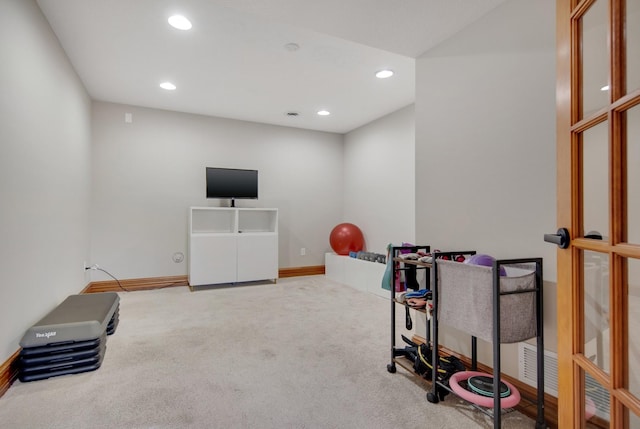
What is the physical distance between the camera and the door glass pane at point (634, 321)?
0.75m

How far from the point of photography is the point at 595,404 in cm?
90

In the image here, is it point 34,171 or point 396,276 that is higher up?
point 34,171

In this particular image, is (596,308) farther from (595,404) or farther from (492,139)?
(492,139)

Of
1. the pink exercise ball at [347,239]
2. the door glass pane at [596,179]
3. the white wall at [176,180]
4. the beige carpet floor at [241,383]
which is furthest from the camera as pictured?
the pink exercise ball at [347,239]

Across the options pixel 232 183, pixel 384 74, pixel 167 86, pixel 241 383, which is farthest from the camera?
pixel 232 183

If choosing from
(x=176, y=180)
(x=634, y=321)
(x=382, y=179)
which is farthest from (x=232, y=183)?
(x=634, y=321)

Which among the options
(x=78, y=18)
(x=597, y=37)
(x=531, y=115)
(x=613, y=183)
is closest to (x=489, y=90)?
(x=531, y=115)

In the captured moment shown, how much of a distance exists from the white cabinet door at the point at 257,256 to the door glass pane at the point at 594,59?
13.8 feet

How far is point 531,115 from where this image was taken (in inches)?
71.3

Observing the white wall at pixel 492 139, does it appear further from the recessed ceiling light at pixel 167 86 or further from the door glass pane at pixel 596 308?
the recessed ceiling light at pixel 167 86

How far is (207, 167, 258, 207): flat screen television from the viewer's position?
4770mm

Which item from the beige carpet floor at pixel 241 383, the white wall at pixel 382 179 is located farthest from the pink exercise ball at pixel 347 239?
the beige carpet floor at pixel 241 383

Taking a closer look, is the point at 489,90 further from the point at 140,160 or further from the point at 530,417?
the point at 140,160

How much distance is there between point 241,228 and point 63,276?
2372mm
